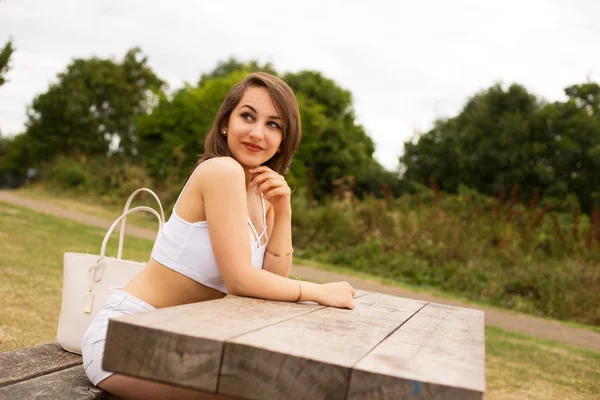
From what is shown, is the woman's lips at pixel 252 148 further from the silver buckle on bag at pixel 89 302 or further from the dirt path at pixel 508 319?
the dirt path at pixel 508 319

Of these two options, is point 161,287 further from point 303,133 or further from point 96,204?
point 303,133

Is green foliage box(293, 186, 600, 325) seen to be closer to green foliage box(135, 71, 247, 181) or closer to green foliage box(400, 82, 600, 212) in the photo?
green foliage box(135, 71, 247, 181)

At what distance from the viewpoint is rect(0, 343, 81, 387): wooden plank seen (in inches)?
82.1

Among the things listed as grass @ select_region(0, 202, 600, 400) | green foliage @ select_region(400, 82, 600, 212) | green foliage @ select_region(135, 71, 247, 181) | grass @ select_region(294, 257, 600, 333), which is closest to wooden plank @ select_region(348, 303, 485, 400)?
grass @ select_region(0, 202, 600, 400)

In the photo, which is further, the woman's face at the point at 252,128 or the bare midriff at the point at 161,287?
the woman's face at the point at 252,128

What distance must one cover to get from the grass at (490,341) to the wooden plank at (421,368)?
3.14 m

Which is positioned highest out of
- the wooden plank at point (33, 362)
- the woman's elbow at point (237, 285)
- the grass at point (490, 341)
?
the woman's elbow at point (237, 285)

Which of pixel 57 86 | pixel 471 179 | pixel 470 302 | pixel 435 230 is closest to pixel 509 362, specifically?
pixel 470 302

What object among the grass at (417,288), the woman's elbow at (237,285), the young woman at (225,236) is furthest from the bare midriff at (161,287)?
the grass at (417,288)

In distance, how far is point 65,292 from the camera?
270 centimetres

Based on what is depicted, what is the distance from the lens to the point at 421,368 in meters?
1.37

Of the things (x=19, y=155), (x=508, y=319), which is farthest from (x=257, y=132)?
(x=19, y=155)

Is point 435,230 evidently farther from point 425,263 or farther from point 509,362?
point 509,362

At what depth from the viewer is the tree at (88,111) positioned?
35.7m
